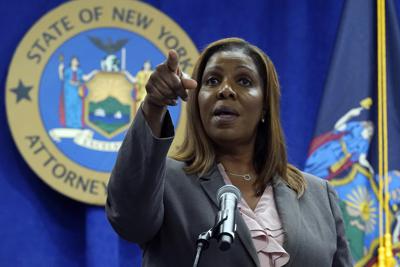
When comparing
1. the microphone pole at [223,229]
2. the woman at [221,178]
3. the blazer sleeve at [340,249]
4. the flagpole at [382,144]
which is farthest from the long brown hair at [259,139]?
the flagpole at [382,144]

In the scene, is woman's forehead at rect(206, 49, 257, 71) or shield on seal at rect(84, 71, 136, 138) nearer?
woman's forehead at rect(206, 49, 257, 71)

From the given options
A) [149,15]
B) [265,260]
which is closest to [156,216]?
[265,260]

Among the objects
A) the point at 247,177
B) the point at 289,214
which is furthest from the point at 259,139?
the point at 289,214

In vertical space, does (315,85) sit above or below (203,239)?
above

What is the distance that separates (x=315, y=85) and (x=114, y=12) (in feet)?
2.95

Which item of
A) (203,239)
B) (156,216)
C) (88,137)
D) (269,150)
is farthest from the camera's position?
(88,137)

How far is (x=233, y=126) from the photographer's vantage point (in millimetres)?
1760

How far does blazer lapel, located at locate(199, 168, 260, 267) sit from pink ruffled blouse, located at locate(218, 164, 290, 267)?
0.08 ft

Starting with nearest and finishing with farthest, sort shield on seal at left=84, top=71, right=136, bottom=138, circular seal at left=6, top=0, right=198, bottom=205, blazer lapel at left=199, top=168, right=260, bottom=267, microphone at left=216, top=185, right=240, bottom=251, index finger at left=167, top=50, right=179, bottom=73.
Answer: microphone at left=216, top=185, right=240, bottom=251
index finger at left=167, top=50, right=179, bottom=73
blazer lapel at left=199, top=168, right=260, bottom=267
circular seal at left=6, top=0, right=198, bottom=205
shield on seal at left=84, top=71, right=136, bottom=138

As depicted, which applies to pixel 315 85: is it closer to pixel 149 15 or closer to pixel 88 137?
pixel 149 15

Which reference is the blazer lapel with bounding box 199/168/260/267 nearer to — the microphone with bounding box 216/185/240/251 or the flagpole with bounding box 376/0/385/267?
the microphone with bounding box 216/185/240/251

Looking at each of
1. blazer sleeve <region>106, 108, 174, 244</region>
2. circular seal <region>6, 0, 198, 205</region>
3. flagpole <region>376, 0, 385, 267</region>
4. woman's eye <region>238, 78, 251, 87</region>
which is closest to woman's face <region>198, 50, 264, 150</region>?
woman's eye <region>238, 78, 251, 87</region>

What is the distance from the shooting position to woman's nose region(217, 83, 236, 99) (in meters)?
1.74

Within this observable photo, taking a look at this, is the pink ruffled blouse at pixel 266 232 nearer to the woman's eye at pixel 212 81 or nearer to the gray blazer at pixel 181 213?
the gray blazer at pixel 181 213
